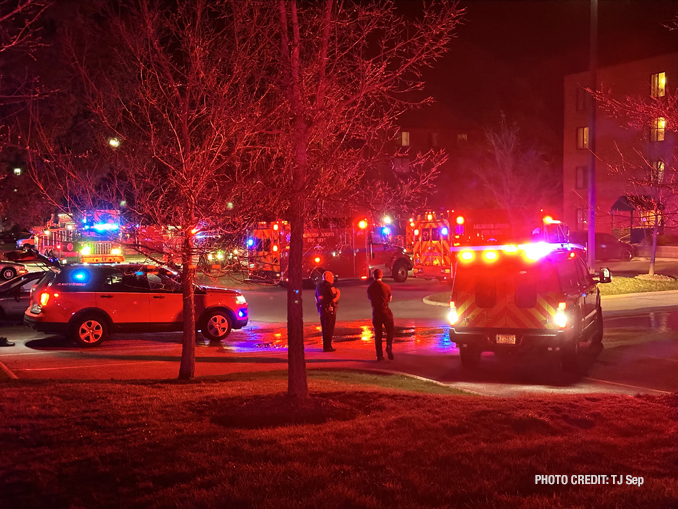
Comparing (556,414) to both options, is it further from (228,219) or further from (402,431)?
(228,219)

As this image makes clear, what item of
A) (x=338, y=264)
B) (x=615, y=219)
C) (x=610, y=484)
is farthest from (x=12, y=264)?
(x=615, y=219)

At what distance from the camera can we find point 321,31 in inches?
291

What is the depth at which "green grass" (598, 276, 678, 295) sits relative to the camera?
872 inches

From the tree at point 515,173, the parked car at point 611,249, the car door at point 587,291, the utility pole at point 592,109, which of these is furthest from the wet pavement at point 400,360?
the tree at point 515,173

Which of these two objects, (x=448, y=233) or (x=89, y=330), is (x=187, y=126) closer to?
(x=89, y=330)

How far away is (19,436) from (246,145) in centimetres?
375

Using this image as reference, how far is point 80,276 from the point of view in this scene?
1410 centimetres

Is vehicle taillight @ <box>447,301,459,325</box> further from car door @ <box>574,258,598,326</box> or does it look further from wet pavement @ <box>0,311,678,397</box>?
car door @ <box>574,258,598,326</box>

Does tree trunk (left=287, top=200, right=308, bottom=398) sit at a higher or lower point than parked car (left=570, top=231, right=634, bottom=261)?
lower

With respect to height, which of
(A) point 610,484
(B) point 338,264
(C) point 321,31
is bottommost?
(A) point 610,484

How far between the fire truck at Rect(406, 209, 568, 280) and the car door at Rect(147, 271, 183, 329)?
42.4 feet

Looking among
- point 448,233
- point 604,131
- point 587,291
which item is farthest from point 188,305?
point 604,131

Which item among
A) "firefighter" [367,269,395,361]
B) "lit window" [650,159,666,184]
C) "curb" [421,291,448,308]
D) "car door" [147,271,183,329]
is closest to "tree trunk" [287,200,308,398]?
"firefighter" [367,269,395,361]

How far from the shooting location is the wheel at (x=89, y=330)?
13953 millimetres
